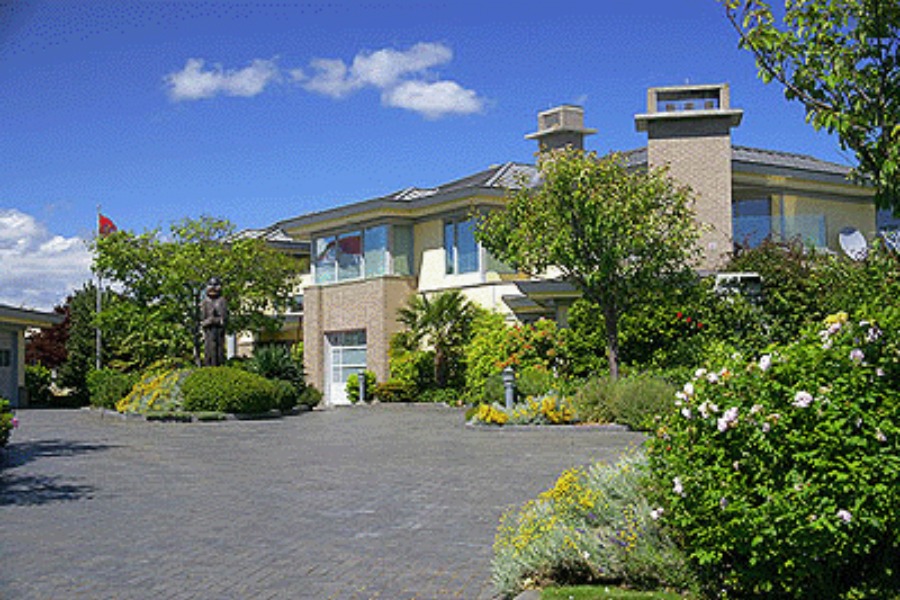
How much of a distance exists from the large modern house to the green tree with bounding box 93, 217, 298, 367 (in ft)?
10.3

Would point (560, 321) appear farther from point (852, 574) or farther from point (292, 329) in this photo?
point (852, 574)

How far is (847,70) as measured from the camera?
21.2ft

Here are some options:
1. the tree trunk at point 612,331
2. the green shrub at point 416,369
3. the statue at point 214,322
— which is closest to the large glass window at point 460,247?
the green shrub at point 416,369

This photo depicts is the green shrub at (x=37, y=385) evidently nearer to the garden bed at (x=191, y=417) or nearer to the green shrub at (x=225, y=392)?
the garden bed at (x=191, y=417)

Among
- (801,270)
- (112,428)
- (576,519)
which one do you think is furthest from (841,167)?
(576,519)

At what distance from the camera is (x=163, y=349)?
115ft

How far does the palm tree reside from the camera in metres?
32.0

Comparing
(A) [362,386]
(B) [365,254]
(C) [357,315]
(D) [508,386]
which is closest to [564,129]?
(B) [365,254]

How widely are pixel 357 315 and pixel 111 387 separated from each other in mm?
9053

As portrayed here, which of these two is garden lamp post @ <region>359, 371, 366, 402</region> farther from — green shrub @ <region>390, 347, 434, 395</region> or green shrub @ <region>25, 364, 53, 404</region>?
green shrub @ <region>25, 364, 53, 404</region>

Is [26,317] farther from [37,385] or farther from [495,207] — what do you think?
[495,207]

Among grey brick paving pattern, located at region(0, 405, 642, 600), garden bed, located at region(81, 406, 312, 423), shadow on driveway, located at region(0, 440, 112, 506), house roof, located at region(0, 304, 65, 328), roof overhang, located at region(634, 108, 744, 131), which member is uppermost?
roof overhang, located at region(634, 108, 744, 131)

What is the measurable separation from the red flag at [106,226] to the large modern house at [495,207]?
21.9 feet

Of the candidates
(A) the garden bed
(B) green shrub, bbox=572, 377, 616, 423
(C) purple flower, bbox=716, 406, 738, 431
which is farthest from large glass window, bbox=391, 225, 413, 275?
(C) purple flower, bbox=716, 406, 738, 431
